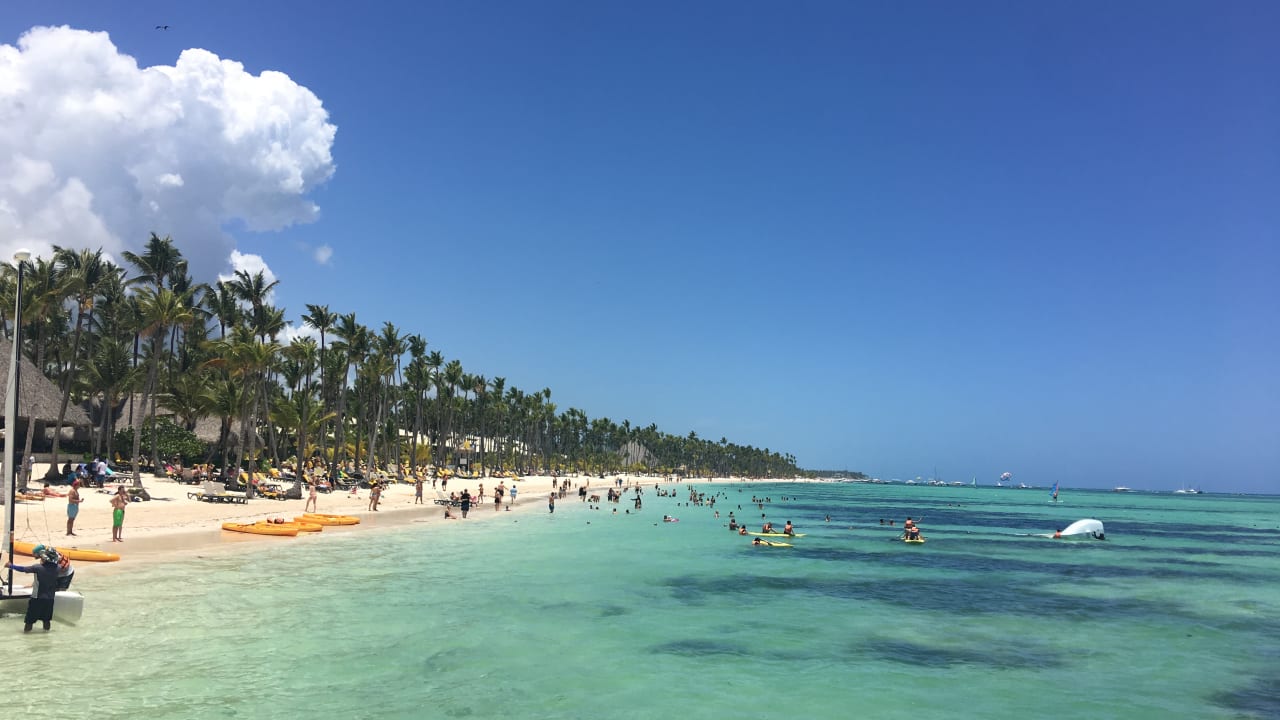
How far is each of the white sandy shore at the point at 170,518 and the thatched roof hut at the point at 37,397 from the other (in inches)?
329

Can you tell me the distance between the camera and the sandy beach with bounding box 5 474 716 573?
87.6 feet

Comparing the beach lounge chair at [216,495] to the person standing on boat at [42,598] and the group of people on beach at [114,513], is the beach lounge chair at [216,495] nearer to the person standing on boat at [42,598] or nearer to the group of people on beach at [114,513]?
the group of people on beach at [114,513]

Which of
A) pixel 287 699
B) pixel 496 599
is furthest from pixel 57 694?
pixel 496 599

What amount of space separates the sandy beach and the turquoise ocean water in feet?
6.96

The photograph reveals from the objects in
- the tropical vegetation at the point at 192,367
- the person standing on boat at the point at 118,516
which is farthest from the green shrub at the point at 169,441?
the person standing on boat at the point at 118,516

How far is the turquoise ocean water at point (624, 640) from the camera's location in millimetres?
13750

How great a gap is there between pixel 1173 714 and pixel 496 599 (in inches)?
678

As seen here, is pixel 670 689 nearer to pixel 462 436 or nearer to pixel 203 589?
pixel 203 589

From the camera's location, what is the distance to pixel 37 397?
49500mm

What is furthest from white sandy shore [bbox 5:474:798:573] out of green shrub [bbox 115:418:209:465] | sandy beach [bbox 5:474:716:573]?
green shrub [bbox 115:418:209:465]

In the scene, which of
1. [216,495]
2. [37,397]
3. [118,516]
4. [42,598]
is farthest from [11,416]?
[37,397]

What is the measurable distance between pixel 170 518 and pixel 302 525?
581 centimetres

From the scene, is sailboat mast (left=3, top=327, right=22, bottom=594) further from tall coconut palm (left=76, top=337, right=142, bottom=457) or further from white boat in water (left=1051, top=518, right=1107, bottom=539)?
white boat in water (left=1051, top=518, right=1107, bottom=539)

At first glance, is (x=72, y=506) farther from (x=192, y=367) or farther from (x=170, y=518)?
(x=192, y=367)
